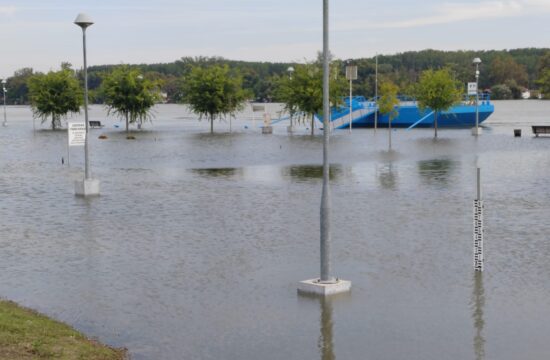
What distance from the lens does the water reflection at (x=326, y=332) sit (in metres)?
10.3

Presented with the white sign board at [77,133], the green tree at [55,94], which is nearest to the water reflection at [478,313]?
the white sign board at [77,133]

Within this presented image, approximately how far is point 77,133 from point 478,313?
19732 millimetres

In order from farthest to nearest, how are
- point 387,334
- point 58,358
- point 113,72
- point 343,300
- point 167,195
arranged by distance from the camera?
point 113,72 → point 167,195 → point 343,300 → point 387,334 → point 58,358

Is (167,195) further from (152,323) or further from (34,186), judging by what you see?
(152,323)

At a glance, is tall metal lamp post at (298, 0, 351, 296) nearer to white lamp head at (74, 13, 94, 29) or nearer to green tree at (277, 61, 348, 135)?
white lamp head at (74, 13, 94, 29)

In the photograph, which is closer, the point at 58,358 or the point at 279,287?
the point at 58,358

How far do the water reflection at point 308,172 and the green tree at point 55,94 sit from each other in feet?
145

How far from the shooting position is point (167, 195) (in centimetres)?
2605

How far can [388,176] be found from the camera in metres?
30.8

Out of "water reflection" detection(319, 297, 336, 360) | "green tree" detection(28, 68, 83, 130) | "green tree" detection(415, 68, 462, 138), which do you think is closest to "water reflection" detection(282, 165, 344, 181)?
"water reflection" detection(319, 297, 336, 360)

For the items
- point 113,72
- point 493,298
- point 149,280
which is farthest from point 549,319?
point 113,72

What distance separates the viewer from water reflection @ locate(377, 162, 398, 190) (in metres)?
27.9

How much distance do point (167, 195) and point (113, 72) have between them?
50.4m

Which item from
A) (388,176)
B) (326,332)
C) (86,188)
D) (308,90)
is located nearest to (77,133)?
(86,188)
